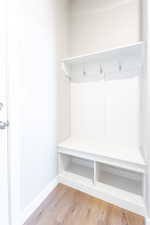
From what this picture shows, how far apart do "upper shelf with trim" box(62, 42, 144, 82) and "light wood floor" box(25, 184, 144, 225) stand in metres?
1.59

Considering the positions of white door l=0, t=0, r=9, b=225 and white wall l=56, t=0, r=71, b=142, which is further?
white wall l=56, t=0, r=71, b=142

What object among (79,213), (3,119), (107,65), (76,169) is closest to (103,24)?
(107,65)

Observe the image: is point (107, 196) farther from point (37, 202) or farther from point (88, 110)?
point (88, 110)

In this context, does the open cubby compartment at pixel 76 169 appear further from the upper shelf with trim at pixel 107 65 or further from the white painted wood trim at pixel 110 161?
the upper shelf with trim at pixel 107 65

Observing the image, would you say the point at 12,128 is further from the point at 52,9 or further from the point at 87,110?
the point at 52,9

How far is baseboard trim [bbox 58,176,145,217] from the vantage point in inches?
51.1

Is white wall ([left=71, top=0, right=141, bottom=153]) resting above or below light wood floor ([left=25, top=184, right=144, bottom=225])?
above

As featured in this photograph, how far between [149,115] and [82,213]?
119 centimetres

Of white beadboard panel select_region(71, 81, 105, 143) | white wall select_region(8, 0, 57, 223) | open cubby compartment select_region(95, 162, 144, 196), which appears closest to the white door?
white wall select_region(8, 0, 57, 223)

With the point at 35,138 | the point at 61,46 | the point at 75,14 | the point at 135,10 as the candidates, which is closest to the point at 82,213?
the point at 35,138

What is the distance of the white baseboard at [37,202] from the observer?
1230 millimetres

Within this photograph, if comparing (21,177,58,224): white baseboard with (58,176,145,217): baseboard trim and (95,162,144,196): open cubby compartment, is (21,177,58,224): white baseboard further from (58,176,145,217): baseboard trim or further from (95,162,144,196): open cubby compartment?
(95,162,144,196): open cubby compartment

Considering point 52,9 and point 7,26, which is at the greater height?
point 52,9

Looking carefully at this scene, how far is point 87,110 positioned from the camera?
A: 6.70 feet
